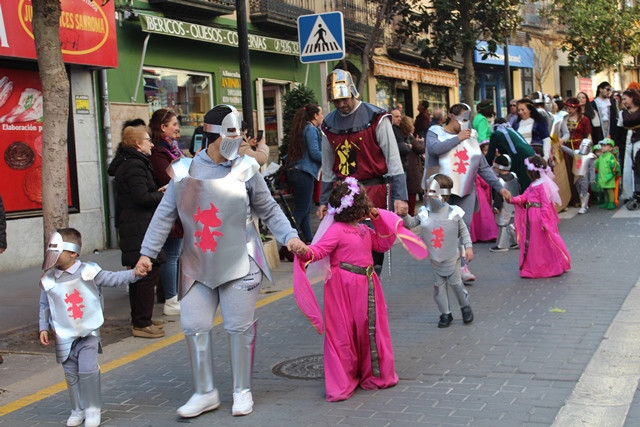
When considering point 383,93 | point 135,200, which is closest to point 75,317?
point 135,200

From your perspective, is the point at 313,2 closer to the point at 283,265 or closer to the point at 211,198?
the point at 283,265

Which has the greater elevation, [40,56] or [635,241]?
[40,56]

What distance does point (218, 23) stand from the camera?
668 inches

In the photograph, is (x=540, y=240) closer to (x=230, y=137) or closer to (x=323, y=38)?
(x=323, y=38)

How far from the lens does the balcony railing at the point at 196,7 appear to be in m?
15.1

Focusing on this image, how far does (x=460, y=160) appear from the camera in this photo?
8.92 m

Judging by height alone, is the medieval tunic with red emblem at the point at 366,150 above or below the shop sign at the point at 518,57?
below

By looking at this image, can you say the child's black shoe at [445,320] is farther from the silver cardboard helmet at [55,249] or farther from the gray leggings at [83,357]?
the silver cardboard helmet at [55,249]

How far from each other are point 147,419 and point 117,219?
305cm

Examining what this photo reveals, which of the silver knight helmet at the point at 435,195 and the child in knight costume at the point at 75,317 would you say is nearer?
the child in knight costume at the point at 75,317

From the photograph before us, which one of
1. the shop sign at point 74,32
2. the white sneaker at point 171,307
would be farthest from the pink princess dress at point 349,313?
the shop sign at point 74,32

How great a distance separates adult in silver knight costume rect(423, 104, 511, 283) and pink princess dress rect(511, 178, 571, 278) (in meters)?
0.59

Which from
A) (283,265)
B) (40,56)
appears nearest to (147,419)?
(40,56)

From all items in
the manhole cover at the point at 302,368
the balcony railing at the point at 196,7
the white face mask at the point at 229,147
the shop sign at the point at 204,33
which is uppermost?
the balcony railing at the point at 196,7
